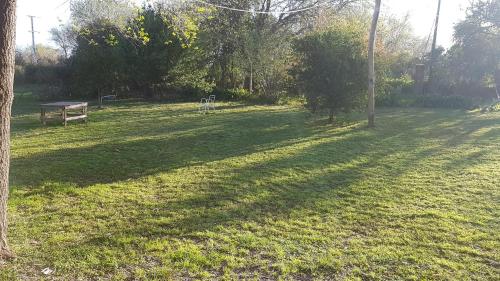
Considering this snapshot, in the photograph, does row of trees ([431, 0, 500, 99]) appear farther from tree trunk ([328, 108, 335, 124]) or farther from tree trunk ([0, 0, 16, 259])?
tree trunk ([0, 0, 16, 259])

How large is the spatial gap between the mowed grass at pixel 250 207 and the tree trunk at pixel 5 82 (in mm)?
554

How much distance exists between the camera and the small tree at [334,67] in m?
Answer: 12.4

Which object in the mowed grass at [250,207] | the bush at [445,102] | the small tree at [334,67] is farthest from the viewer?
the bush at [445,102]

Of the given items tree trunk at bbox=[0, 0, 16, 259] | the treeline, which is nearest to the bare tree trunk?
the treeline

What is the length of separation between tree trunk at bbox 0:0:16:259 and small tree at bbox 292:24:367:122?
10.3m

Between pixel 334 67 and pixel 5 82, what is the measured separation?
34.7 ft

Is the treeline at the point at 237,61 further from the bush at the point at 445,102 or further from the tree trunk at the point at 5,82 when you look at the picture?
the tree trunk at the point at 5,82

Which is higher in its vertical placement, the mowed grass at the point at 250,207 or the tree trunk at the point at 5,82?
the tree trunk at the point at 5,82

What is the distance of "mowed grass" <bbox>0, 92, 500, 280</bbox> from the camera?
11.8 ft

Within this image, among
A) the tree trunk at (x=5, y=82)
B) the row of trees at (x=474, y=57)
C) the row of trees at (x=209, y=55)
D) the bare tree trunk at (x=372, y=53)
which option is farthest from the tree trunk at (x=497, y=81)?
the tree trunk at (x=5, y=82)

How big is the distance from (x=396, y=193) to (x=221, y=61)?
1859 centimetres

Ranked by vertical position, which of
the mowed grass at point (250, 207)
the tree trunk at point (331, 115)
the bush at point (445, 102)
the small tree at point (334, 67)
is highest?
the small tree at point (334, 67)

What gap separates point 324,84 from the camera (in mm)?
12789

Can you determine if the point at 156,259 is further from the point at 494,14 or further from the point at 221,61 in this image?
the point at 494,14
